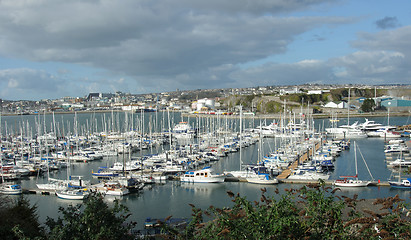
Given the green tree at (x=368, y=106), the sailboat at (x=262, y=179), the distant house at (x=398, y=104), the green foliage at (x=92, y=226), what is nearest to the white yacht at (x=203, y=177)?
the sailboat at (x=262, y=179)

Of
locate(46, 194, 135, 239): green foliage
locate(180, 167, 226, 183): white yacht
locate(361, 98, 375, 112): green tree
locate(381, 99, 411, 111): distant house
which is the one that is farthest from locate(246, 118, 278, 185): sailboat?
locate(381, 99, 411, 111): distant house

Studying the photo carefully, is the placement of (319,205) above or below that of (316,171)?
above

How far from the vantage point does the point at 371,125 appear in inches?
1547

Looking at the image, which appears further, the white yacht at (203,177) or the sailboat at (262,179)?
the white yacht at (203,177)

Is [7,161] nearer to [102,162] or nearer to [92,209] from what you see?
[102,162]

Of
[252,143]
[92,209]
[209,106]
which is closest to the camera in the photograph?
[92,209]

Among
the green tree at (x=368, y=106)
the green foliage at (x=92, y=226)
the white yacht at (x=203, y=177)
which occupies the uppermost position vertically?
the green tree at (x=368, y=106)

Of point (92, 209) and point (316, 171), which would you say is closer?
point (92, 209)

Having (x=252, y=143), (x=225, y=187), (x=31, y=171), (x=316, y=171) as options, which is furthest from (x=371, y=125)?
(x=31, y=171)

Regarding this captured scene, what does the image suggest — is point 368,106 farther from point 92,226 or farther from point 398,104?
point 92,226

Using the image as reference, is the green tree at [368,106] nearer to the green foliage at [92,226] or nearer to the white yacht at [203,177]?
the white yacht at [203,177]

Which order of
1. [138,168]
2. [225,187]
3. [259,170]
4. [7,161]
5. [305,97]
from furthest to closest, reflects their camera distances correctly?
[305,97], [7,161], [138,168], [259,170], [225,187]

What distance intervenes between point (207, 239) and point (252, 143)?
2856 cm

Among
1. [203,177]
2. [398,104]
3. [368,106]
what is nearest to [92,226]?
[203,177]
